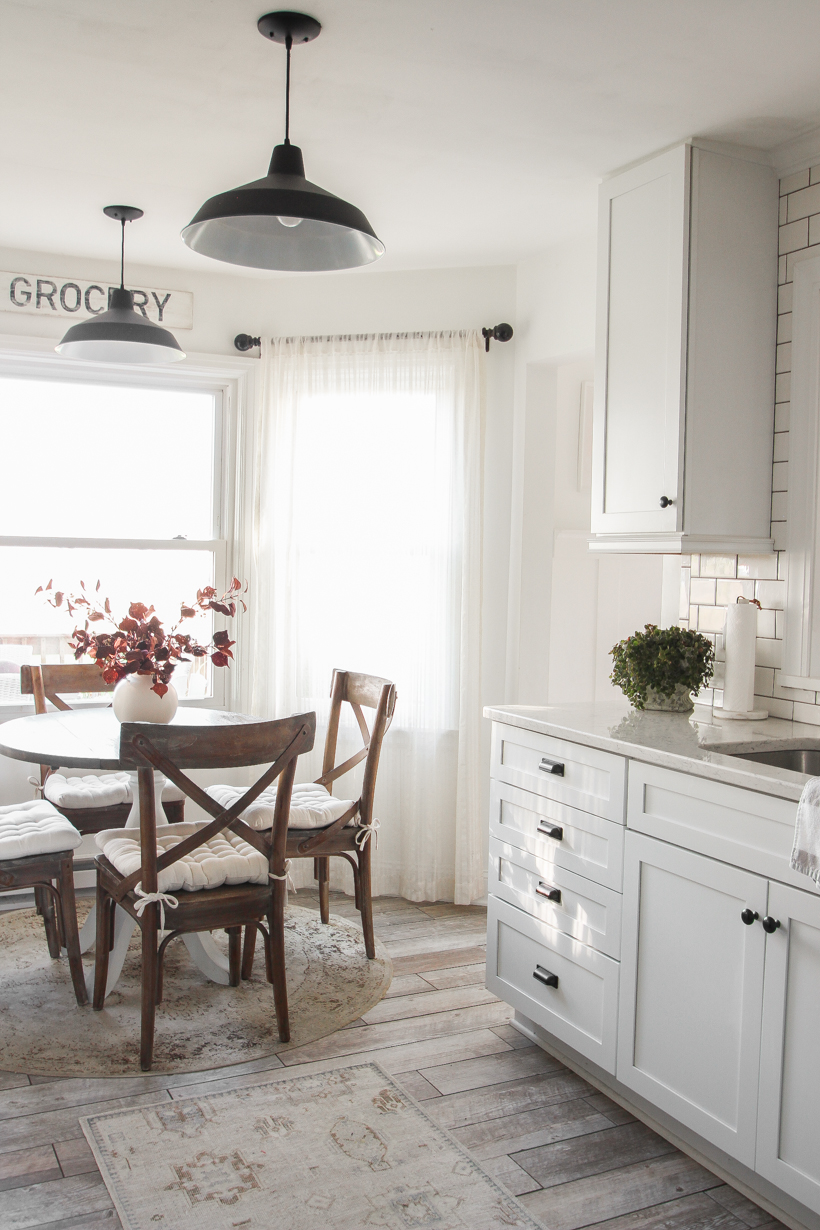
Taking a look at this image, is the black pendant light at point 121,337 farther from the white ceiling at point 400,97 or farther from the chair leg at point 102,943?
the chair leg at point 102,943

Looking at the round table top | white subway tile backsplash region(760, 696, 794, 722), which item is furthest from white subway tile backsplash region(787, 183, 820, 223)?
the round table top

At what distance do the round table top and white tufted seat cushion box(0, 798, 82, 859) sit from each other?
18 cm

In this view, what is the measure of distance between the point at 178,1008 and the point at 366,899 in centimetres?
71

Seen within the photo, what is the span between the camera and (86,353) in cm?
325

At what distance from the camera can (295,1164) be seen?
2166 millimetres

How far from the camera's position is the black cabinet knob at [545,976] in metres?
2.60

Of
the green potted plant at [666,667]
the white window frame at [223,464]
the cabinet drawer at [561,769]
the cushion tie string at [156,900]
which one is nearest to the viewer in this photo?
the cabinet drawer at [561,769]

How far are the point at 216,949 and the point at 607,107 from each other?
2.69 m

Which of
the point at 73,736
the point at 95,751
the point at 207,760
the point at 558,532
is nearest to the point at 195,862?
the point at 207,760

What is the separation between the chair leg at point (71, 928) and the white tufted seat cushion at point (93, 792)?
0.45 metres

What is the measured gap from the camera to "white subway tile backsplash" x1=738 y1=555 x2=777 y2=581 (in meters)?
2.82

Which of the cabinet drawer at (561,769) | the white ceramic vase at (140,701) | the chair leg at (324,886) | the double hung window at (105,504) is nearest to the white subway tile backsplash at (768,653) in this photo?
the cabinet drawer at (561,769)

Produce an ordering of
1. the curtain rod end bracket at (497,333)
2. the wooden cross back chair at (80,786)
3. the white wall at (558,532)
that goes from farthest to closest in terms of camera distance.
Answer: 1. the curtain rod end bracket at (497,333)
2. the white wall at (558,532)
3. the wooden cross back chair at (80,786)

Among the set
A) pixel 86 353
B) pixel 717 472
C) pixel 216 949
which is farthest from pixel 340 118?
pixel 216 949
